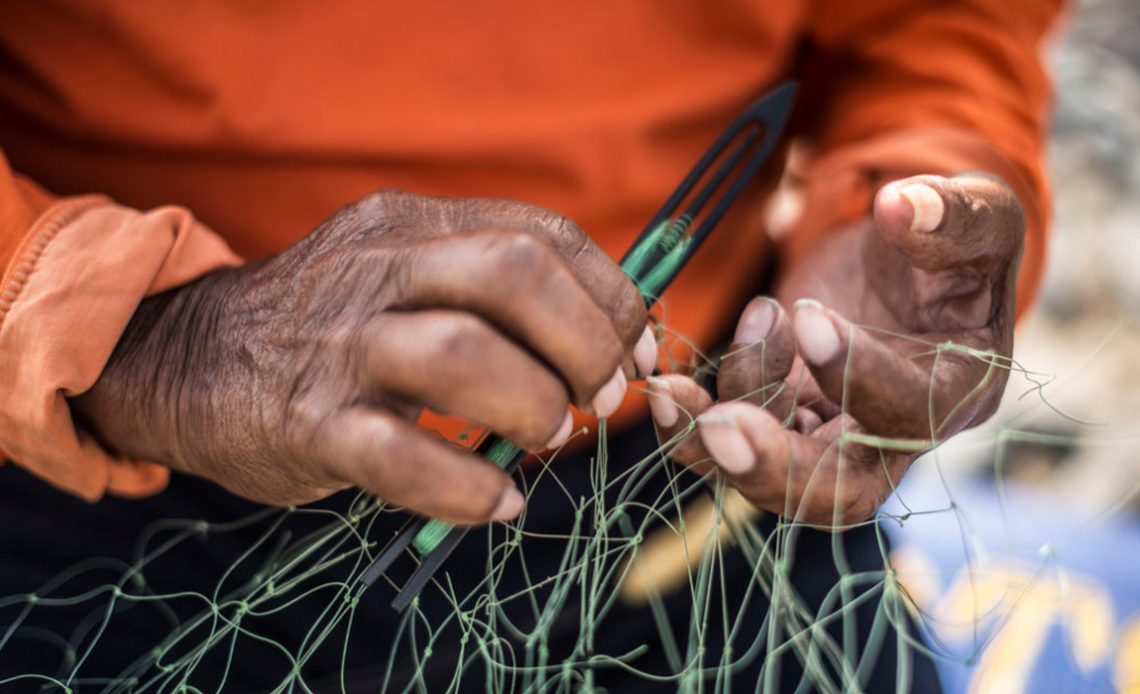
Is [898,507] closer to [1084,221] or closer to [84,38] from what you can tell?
[84,38]

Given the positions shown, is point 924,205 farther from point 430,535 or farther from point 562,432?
point 430,535

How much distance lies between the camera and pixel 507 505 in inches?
20.7

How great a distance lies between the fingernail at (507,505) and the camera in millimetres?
523

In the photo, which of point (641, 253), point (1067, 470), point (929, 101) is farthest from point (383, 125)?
point (1067, 470)

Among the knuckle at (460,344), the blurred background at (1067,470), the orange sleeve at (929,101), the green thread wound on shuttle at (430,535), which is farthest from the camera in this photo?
the blurred background at (1067,470)

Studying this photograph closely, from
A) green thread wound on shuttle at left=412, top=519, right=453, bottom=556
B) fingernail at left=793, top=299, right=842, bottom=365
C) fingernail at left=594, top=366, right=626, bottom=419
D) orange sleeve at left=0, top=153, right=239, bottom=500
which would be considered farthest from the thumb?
orange sleeve at left=0, top=153, right=239, bottom=500

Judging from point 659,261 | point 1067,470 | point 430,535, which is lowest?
point 1067,470

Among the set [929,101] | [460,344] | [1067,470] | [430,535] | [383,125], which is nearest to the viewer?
[460,344]

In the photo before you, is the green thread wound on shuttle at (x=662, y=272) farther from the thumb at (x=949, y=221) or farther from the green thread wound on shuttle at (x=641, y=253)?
the thumb at (x=949, y=221)

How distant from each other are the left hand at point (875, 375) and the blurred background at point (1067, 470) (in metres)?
0.05

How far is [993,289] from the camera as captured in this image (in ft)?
2.28

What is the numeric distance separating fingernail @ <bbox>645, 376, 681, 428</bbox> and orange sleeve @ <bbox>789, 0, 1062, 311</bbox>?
44cm

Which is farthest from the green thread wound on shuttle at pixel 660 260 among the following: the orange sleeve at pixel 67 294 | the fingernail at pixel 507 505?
the orange sleeve at pixel 67 294

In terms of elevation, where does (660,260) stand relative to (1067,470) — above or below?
above
